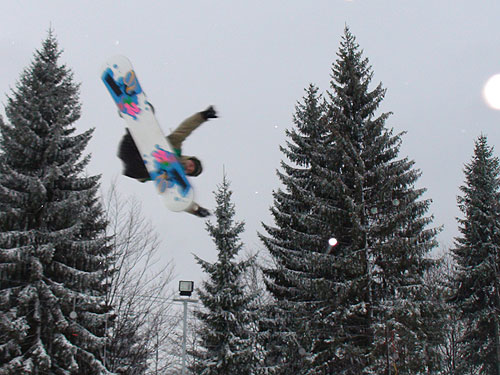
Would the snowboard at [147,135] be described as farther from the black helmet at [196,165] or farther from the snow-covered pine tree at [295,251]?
the snow-covered pine tree at [295,251]

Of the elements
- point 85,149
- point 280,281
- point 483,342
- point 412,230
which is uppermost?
point 85,149

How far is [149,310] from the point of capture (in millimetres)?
10562

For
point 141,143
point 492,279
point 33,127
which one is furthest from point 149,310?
point 492,279

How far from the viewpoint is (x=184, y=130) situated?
4324mm

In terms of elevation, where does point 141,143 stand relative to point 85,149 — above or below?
below

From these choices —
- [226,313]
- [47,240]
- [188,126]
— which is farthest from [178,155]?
[226,313]

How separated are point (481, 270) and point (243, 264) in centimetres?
1037

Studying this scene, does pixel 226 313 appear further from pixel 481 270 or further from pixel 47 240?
pixel 481 270

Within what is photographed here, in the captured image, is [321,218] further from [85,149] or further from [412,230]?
[85,149]

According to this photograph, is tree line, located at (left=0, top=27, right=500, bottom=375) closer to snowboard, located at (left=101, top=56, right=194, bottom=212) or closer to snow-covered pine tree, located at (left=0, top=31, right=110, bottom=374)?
snow-covered pine tree, located at (left=0, top=31, right=110, bottom=374)

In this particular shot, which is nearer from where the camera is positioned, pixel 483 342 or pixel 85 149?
pixel 85 149

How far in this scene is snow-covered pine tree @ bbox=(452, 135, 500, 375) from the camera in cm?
1786

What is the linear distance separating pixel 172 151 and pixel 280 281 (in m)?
11.1

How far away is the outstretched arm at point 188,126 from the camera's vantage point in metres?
4.18
